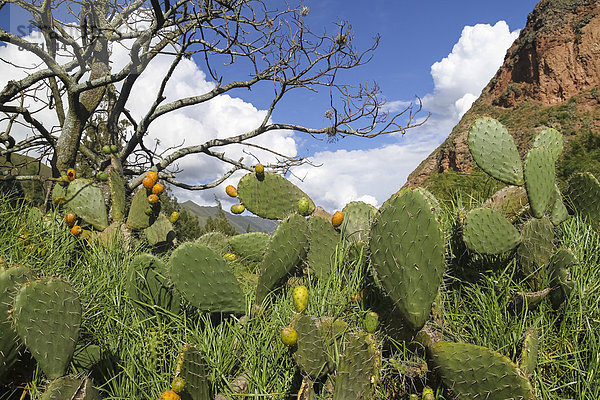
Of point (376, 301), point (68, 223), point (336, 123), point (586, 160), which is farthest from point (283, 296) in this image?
point (586, 160)

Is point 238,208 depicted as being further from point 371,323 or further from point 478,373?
point 478,373

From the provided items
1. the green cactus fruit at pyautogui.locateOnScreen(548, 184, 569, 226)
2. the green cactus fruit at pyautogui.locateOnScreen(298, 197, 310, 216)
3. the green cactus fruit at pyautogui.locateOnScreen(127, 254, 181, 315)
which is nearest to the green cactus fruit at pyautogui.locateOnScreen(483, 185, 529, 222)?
the green cactus fruit at pyautogui.locateOnScreen(548, 184, 569, 226)

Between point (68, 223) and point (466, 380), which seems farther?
point (68, 223)

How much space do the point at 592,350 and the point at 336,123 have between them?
4.94 m

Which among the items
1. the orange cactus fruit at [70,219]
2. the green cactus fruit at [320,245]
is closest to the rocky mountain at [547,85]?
the orange cactus fruit at [70,219]

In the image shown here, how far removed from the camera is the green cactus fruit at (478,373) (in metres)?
1.11

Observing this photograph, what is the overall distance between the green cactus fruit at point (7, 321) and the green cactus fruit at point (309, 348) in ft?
2.69

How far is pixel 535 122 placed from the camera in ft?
107

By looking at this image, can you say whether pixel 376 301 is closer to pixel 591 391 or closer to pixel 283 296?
pixel 283 296

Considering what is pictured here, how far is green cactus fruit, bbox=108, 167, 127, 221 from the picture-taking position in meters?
2.81

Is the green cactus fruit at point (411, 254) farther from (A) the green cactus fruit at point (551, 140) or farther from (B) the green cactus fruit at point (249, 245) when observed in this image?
(A) the green cactus fruit at point (551, 140)

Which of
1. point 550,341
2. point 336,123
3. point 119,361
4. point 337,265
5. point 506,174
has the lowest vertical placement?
point 119,361

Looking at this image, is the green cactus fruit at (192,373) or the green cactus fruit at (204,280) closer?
the green cactus fruit at (192,373)

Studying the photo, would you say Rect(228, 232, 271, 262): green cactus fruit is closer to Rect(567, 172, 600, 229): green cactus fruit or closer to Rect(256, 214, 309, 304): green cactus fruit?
Rect(256, 214, 309, 304): green cactus fruit
